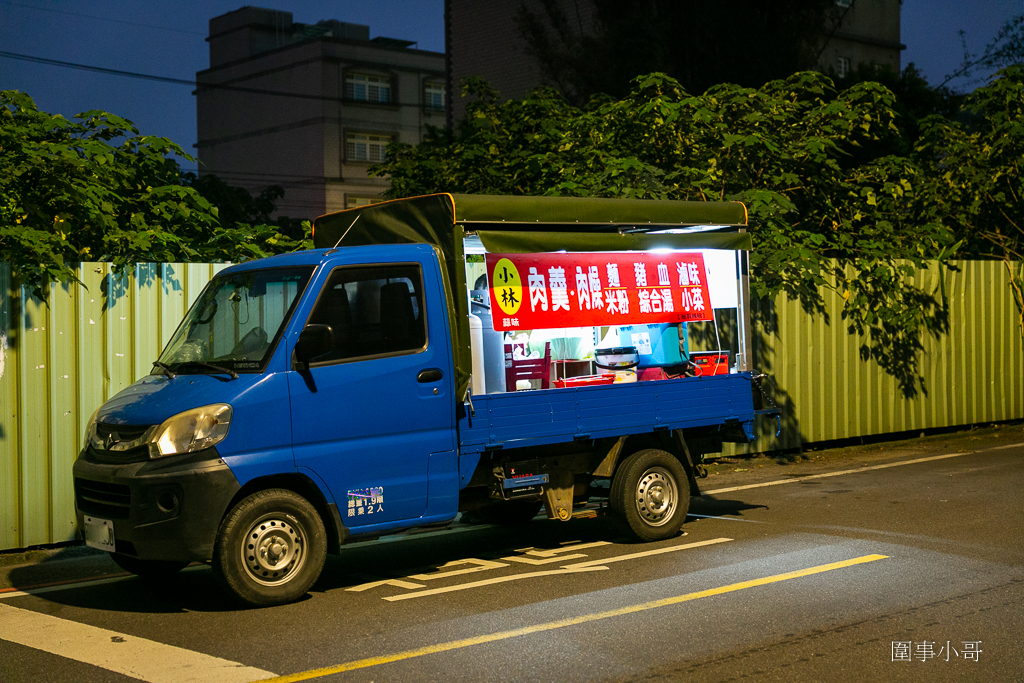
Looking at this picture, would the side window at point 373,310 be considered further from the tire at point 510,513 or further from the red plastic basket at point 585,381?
the tire at point 510,513

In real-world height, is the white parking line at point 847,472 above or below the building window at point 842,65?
below

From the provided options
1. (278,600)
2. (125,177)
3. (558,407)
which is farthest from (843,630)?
(125,177)

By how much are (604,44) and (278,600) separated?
23894 millimetres

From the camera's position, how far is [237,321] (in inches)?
288

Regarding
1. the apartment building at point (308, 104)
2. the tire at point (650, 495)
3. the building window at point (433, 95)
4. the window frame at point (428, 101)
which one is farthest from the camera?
the building window at point (433, 95)

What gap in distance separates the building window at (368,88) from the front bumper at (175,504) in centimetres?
5488

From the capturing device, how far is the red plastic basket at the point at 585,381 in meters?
9.15

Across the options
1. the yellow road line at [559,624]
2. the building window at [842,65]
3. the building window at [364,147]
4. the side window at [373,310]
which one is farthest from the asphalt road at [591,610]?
the building window at [364,147]

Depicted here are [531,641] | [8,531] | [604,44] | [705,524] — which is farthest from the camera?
[604,44]

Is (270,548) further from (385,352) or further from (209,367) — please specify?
(385,352)

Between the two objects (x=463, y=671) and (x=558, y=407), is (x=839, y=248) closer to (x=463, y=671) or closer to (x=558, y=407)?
(x=558, y=407)

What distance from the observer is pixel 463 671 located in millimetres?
5465

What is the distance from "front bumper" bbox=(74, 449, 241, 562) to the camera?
6539 mm

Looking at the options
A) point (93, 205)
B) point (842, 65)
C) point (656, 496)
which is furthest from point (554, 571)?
point (842, 65)
